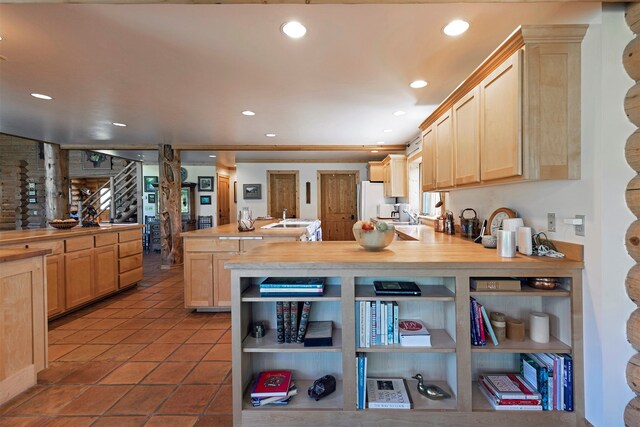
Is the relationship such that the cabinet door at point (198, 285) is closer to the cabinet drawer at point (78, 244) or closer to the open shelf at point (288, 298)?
the cabinet drawer at point (78, 244)

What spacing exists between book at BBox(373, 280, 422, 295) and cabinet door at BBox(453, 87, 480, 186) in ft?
3.14

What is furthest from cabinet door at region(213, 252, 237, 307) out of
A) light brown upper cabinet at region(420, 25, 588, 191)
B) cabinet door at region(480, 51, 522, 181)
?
light brown upper cabinet at region(420, 25, 588, 191)

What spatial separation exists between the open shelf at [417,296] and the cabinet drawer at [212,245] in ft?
6.14

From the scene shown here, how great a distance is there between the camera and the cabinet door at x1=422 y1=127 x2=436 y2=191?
9.71 feet

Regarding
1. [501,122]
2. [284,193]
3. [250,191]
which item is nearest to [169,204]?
Answer: [250,191]

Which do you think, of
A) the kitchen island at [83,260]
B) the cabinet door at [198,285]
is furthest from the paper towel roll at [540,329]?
the kitchen island at [83,260]

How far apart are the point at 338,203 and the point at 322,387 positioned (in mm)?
6257

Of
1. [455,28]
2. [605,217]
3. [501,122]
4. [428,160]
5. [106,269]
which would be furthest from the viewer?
[106,269]

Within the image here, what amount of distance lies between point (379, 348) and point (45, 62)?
315 centimetres

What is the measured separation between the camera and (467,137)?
217 centimetres

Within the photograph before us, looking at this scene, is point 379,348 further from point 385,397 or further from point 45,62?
point 45,62

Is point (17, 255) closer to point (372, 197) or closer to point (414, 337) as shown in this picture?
point (414, 337)

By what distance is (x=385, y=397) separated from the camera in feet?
5.16

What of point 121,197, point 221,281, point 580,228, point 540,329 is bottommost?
point 221,281
